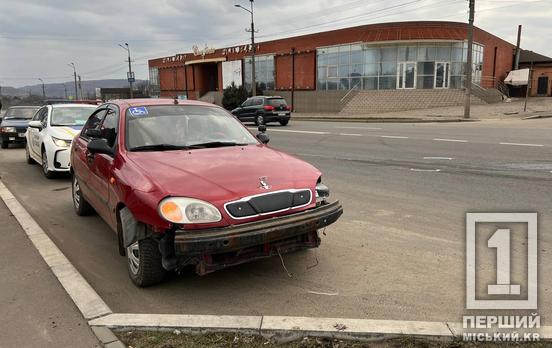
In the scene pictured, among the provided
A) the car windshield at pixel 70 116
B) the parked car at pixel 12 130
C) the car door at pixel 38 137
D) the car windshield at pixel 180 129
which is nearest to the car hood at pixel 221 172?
the car windshield at pixel 180 129

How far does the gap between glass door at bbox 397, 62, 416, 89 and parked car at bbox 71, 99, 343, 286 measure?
35.6m

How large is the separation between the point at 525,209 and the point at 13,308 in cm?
614

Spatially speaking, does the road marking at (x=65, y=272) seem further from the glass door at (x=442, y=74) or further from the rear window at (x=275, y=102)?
the glass door at (x=442, y=74)

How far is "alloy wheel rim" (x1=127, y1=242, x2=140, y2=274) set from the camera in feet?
13.2

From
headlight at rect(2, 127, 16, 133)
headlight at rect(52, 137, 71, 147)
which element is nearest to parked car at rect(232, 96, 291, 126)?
headlight at rect(2, 127, 16, 133)

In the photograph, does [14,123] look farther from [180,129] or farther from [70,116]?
[180,129]

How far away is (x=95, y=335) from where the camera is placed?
326 cm

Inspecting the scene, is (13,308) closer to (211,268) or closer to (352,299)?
(211,268)

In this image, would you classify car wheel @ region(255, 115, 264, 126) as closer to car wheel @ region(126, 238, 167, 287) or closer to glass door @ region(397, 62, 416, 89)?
glass door @ region(397, 62, 416, 89)

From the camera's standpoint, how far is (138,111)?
5.13 meters

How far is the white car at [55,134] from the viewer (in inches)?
364

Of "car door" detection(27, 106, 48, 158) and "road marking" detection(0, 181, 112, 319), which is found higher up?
"car door" detection(27, 106, 48, 158)

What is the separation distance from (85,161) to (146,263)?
2.40m

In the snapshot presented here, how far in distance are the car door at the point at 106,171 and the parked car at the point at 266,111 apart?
65.0ft
